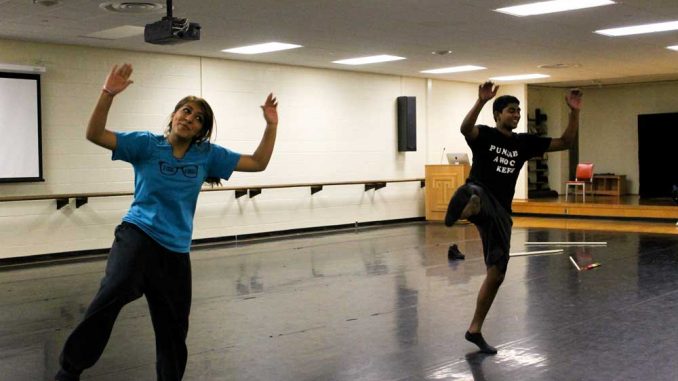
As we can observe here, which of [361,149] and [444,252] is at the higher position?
[361,149]

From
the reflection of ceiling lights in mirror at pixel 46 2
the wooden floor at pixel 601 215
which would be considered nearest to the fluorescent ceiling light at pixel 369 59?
the wooden floor at pixel 601 215

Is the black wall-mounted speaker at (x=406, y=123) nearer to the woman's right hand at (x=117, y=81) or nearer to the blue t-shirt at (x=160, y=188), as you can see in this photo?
the blue t-shirt at (x=160, y=188)

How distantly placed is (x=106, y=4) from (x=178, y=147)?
4483 mm

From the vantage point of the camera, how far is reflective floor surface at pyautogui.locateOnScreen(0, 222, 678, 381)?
3.90m

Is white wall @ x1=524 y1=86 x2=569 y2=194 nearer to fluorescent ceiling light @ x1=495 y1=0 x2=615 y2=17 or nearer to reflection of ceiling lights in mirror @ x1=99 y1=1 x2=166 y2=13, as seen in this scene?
fluorescent ceiling light @ x1=495 y1=0 x2=615 y2=17

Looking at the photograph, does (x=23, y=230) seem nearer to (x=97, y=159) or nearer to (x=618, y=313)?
(x=97, y=159)

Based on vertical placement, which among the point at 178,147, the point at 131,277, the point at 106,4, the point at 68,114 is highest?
the point at 106,4

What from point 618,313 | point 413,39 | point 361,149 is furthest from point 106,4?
point 361,149

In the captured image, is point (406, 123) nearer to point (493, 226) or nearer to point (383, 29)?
point (383, 29)

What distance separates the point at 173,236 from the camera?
9.50 ft

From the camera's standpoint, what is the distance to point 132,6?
7.04m

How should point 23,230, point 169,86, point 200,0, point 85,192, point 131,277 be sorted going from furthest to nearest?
point 169,86 → point 85,192 → point 23,230 → point 200,0 → point 131,277

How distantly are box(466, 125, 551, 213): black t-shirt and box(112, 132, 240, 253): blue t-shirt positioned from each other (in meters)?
1.79

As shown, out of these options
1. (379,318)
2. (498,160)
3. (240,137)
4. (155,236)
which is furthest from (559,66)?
(155,236)
